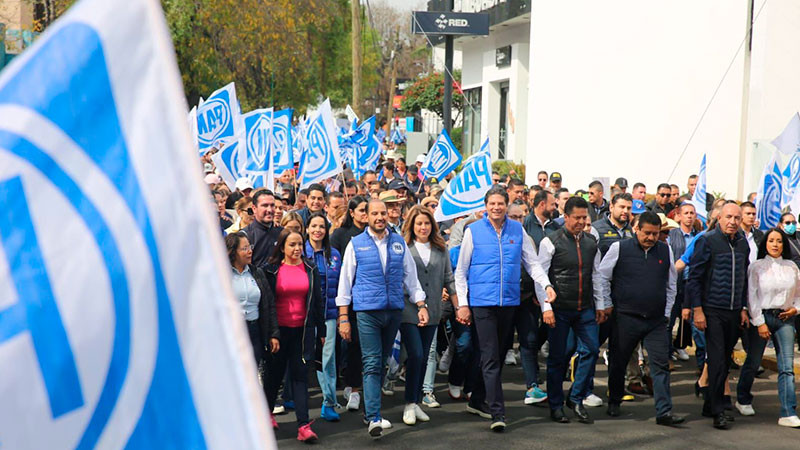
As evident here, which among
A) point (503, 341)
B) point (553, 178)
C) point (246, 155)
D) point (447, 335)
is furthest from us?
point (553, 178)

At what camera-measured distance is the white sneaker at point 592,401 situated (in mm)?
9477

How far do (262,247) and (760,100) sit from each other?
1428 cm

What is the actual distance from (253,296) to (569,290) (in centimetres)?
282

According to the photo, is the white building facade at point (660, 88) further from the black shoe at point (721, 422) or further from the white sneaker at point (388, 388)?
the white sneaker at point (388, 388)

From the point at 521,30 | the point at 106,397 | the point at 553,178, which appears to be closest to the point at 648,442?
the point at 106,397

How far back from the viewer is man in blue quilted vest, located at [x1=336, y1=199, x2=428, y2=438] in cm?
810

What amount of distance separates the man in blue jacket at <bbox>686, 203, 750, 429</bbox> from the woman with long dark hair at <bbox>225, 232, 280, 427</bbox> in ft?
12.3

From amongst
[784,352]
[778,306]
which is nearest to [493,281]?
[778,306]

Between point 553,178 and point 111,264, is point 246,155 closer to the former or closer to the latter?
point 553,178

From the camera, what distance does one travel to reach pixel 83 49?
1.92 metres

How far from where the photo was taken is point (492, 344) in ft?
27.6

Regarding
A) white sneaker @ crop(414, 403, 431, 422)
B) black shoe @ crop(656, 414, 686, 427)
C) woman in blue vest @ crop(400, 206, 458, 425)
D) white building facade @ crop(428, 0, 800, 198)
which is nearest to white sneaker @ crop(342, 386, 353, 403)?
woman in blue vest @ crop(400, 206, 458, 425)

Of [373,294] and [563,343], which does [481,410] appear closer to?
[563,343]

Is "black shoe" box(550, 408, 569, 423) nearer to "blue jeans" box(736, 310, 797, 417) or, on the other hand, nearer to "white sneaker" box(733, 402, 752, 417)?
"white sneaker" box(733, 402, 752, 417)
